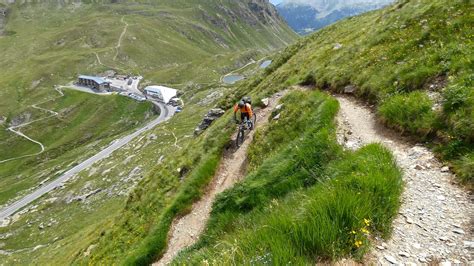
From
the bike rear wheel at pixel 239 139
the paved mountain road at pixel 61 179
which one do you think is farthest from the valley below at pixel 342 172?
the paved mountain road at pixel 61 179

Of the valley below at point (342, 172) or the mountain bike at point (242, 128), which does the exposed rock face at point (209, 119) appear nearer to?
the valley below at point (342, 172)

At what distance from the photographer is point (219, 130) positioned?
26484 millimetres

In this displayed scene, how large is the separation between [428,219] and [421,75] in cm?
1022

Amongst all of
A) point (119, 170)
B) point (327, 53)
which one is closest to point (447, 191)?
point (327, 53)

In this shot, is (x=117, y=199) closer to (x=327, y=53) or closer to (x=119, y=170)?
(x=119, y=170)

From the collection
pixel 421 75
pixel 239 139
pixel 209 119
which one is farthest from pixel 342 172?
pixel 209 119

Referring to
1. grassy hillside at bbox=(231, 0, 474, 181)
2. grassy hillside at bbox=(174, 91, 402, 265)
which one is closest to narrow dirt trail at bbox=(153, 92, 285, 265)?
grassy hillside at bbox=(174, 91, 402, 265)

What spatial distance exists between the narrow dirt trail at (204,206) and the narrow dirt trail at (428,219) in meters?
8.91

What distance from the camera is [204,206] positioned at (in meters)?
18.4

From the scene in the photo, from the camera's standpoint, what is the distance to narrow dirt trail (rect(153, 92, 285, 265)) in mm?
16438

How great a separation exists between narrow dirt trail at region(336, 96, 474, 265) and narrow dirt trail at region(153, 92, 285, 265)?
29.2 feet

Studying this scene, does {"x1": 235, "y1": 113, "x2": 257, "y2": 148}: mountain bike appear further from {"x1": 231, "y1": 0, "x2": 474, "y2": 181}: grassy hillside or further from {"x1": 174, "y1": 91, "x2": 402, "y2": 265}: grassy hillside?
{"x1": 174, "y1": 91, "x2": 402, "y2": 265}: grassy hillside

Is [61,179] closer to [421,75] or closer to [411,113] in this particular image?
[421,75]

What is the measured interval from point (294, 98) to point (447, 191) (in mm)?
14233
